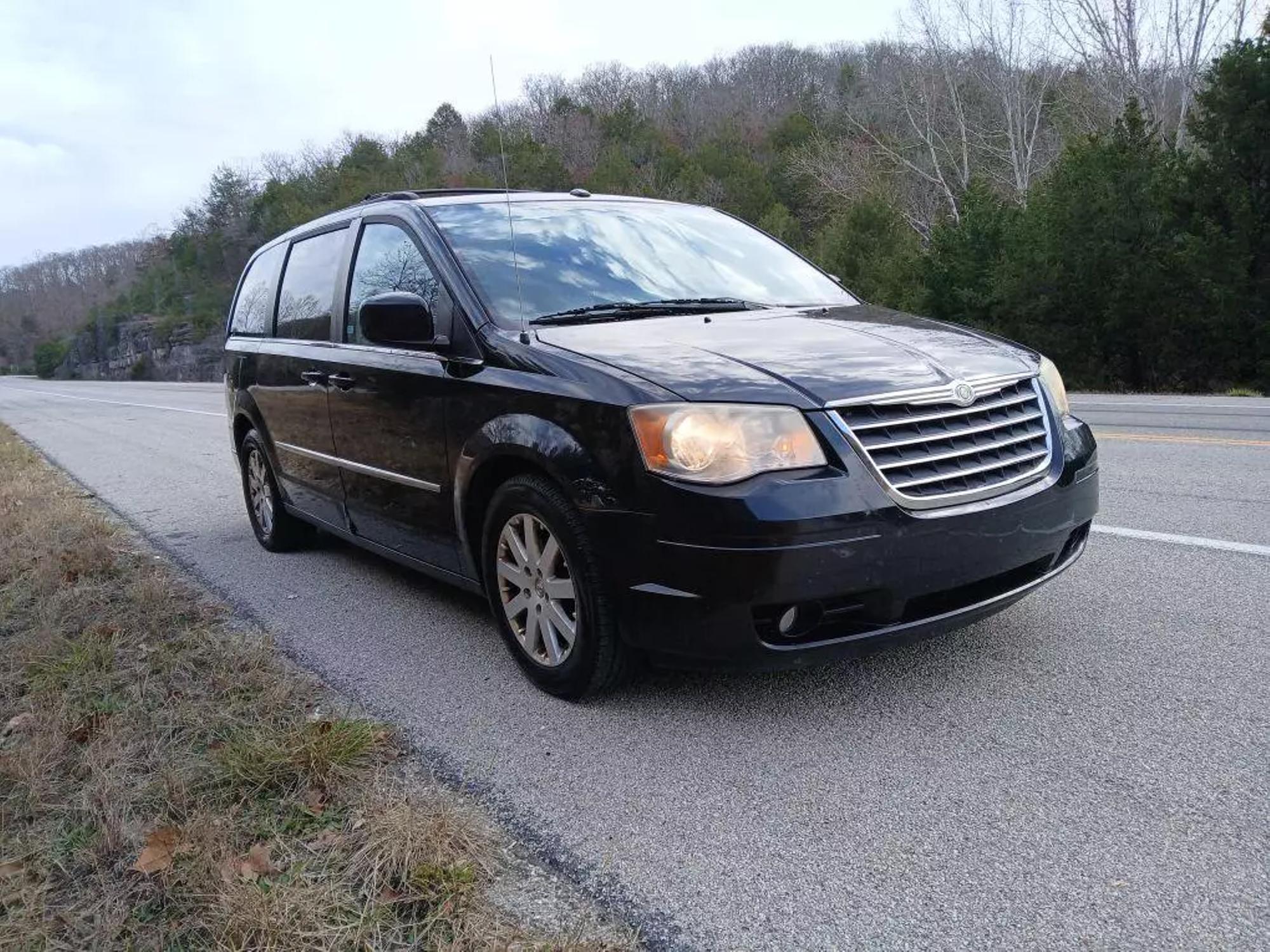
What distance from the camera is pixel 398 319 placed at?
3.64m

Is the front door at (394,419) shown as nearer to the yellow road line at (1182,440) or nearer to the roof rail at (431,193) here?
the roof rail at (431,193)

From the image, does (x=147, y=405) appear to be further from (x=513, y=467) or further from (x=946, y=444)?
(x=946, y=444)

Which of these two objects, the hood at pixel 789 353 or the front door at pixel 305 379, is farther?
the front door at pixel 305 379

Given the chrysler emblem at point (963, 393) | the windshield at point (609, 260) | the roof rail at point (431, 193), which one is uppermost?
the roof rail at point (431, 193)

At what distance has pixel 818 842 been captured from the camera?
2.43 m

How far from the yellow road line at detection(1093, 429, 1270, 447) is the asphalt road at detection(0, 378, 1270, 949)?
11.3 feet

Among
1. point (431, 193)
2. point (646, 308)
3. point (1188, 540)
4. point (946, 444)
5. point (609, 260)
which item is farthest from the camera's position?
point (1188, 540)

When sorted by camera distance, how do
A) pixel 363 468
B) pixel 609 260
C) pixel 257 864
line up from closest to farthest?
pixel 257 864 → pixel 609 260 → pixel 363 468

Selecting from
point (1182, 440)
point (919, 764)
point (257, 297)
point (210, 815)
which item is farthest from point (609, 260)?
point (1182, 440)

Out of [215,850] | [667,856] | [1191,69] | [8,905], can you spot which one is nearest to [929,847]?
[667,856]

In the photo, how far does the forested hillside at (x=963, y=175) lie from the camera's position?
58.9 ft

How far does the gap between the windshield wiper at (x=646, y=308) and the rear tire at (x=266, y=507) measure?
2.87m

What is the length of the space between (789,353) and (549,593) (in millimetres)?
1117

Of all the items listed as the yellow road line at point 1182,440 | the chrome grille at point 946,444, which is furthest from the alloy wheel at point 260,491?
the yellow road line at point 1182,440
